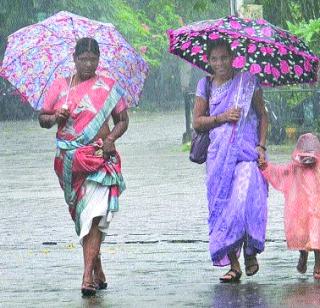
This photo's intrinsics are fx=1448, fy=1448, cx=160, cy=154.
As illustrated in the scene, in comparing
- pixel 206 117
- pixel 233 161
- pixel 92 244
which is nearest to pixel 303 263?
pixel 233 161

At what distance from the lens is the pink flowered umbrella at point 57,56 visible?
1053cm

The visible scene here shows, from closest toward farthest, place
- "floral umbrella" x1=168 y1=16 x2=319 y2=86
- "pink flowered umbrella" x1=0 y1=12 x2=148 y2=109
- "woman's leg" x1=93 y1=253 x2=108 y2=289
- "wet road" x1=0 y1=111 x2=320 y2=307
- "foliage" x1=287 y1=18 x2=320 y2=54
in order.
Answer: "wet road" x1=0 y1=111 x2=320 y2=307 → "woman's leg" x1=93 y1=253 x2=108 y2=289 → "floral umbrella" x1=168 y1=16 x2=319 y2=86 → "pink flowered umbrella" x1=0 y1=12 x2=148 y2=109 → "foliage" x1=287 y1=18 x2=320 y2=54

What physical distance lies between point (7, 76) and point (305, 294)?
2864 millimetres

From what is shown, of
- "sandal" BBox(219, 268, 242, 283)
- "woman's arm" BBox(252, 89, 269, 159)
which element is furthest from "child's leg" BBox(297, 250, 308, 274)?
"woman's arm" BBox(252, 89, 269, 159)

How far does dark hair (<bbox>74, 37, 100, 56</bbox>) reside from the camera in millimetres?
9828

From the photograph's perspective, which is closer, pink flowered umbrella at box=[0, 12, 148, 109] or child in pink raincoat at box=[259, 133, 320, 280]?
child in pink raincoat at box=[259, 133, 320, 280]

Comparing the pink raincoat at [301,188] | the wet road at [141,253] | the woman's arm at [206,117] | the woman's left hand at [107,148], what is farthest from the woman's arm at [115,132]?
the pink raincoat at [301,188]

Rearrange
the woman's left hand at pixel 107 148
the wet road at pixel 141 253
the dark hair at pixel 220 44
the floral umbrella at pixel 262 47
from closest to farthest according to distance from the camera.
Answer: the wet road at pixel 141 253 < the woman's left hand at pixel 107 148 < the floral umbrella at pixel 262 47 < the dark hair at pixel 220 44

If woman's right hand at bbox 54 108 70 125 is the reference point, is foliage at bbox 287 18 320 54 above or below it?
below

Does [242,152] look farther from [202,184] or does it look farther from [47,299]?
[202,184]

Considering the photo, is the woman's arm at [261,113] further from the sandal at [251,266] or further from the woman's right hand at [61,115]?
the woman's right hand at [61,115]

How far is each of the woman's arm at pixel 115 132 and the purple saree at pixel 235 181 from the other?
27.6 inches

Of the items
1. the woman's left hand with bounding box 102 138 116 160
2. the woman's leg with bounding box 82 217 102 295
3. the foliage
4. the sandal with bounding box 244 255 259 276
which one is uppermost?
the woman's left hand with bounding box 102 138 116 160

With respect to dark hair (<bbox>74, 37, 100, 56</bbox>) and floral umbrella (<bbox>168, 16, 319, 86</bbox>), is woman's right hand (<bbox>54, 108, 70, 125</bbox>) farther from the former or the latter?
floral umbrella (<bbox>168, 16, 319, 86</bbox>)
